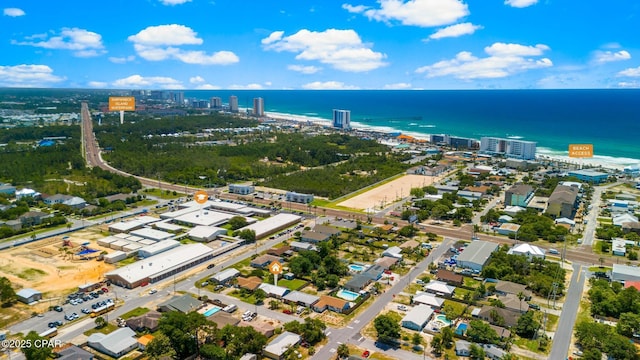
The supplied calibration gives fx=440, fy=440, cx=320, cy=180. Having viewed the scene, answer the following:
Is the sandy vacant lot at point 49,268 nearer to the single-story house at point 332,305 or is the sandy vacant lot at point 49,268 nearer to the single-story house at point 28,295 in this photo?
Result: the single-story house at point 28,295

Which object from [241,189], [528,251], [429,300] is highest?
[241,189]

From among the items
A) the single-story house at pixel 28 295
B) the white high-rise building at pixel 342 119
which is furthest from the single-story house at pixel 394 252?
the white high-rise building at pixel 342 119

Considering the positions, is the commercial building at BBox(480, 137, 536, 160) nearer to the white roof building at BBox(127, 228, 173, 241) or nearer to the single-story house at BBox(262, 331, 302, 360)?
the white roof building at BBox(127, 228, 173, 241)

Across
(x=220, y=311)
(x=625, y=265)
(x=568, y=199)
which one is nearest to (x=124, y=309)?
(x=220, y=311)

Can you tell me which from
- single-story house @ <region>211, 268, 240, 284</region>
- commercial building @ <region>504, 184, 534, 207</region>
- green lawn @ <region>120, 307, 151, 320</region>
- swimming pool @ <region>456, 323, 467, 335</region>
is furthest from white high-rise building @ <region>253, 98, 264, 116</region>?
swimming pool @ <region>456, 323, 467, 335</region>

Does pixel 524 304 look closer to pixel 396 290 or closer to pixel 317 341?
pixel 396 290

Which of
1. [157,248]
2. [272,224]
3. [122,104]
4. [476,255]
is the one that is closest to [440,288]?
[476,255]

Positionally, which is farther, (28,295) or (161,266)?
(161,266)

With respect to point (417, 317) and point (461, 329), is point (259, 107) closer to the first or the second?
point (417, 317)
